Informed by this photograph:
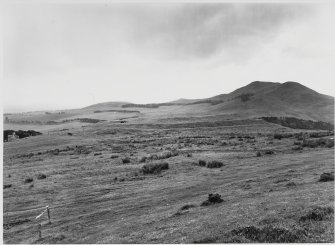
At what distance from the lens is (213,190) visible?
83.0 ft

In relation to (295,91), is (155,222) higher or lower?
lower

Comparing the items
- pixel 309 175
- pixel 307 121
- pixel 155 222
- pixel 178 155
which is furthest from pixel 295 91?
pixel 155 222

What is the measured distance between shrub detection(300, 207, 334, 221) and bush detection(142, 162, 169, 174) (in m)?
22.1

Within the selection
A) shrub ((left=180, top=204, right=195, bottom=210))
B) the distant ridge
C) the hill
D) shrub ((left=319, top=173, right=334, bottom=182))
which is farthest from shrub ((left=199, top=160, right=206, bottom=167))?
the hill

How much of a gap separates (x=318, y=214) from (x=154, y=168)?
2344 centimetres

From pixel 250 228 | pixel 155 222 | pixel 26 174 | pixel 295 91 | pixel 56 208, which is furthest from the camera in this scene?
pixel 295 91

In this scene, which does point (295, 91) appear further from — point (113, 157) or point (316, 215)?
point (316, 215)

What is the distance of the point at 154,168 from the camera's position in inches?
1430

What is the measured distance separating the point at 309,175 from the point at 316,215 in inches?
466

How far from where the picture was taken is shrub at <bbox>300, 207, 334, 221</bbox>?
14109 mm

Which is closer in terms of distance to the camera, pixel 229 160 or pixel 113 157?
pixel 229 160

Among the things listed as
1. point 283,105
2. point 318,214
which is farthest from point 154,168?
point 283,105

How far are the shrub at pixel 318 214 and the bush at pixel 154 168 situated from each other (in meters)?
22.1

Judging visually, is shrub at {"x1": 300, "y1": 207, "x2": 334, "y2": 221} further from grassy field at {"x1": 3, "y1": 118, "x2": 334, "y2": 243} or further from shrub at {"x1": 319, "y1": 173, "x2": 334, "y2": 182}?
shrub at {"x1": 319, "y1": 173, "x2": 334, "y2": 182}
